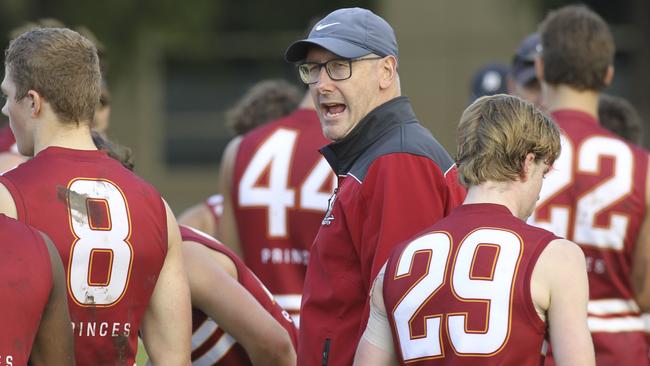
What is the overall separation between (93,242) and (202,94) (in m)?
18.3

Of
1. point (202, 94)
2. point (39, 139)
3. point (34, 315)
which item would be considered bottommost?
point (202, 94)

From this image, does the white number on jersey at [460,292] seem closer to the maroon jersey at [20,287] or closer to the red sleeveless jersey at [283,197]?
the maroon jersey at [20,287]

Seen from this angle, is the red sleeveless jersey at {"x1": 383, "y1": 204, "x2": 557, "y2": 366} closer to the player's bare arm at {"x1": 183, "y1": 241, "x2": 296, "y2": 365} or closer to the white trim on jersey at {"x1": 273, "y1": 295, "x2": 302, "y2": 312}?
the player's bare arm at {"x1": 183, "y1": 241, "x2": 296, "y2": 365}

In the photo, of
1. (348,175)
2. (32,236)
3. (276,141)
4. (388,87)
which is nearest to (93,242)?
(32,236)

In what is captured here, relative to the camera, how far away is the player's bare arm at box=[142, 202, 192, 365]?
4.35 m

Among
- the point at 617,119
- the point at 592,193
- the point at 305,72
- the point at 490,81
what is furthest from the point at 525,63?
the point at 305,72

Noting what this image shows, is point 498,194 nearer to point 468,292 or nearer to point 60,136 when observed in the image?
point 468,292

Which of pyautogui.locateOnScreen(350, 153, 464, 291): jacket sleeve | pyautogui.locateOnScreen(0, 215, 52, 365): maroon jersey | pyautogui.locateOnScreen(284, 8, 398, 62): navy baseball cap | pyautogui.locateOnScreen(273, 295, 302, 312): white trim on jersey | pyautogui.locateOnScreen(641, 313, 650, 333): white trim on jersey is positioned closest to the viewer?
pyautogui.locateOnScreen(0, 215, 52, 365): maroon jersey

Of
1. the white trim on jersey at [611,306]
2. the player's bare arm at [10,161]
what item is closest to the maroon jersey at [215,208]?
the player's bare arm at [10,161]

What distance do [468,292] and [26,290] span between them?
1.23 meters

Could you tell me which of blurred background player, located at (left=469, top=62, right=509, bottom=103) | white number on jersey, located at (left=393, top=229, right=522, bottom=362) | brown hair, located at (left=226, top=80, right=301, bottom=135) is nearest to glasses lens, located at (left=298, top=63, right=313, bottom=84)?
white number on jersey, located at (left=393, top=229, right=522, bottom=362)

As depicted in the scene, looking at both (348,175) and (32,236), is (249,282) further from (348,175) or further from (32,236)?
(32,236)

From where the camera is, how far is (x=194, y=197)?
74.2 feet

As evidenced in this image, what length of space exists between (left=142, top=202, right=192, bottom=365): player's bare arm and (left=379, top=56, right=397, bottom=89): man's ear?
831mm
